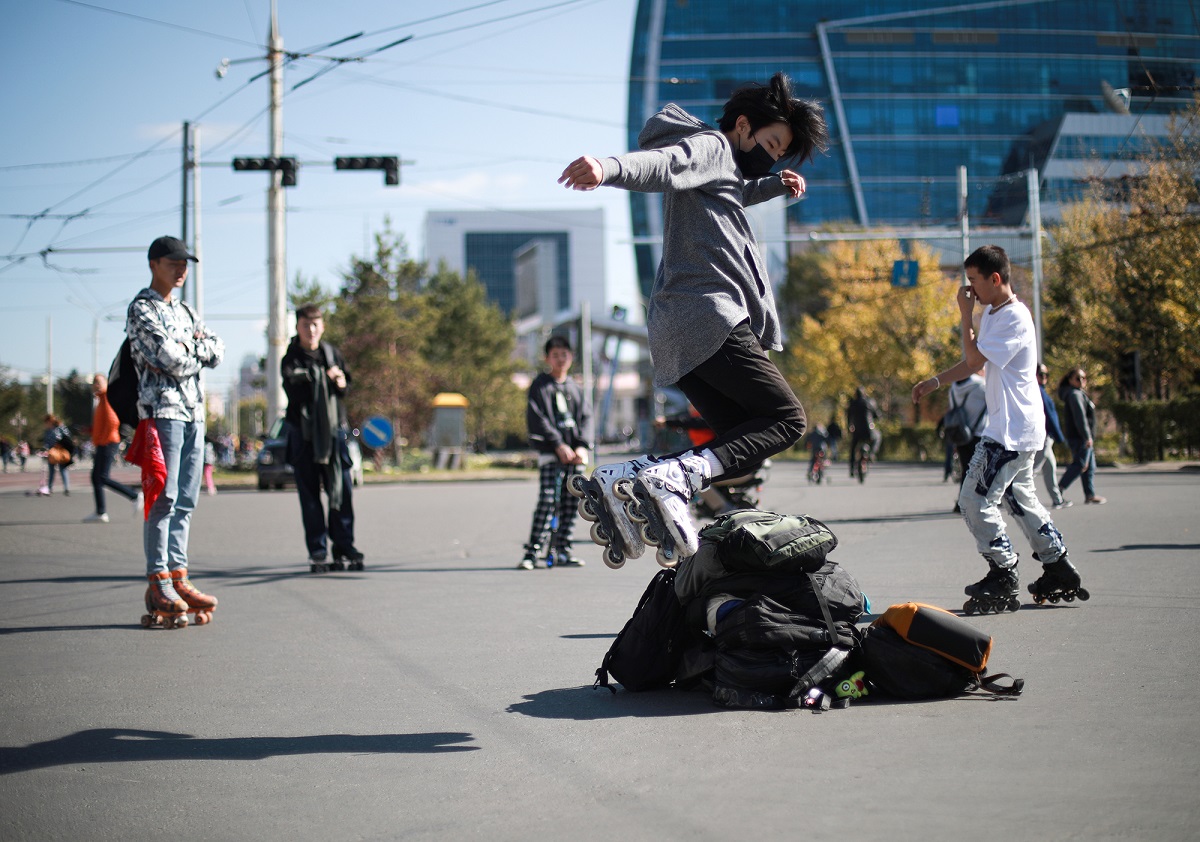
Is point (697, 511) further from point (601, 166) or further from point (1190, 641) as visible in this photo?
point (601, 166)

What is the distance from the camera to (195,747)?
363 centimetres

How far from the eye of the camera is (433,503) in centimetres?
1850

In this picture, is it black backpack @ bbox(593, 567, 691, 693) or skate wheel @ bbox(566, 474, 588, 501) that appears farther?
black backpack @ bbox(593, 567, 691, 693)

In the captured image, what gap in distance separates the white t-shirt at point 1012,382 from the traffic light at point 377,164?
665 inches

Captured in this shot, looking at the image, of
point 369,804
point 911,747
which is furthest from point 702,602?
point 369,804

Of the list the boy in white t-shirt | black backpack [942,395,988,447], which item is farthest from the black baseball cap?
black backpack [942,395,988,447]

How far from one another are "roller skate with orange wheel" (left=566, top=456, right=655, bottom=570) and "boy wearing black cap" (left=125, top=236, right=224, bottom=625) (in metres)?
3.06

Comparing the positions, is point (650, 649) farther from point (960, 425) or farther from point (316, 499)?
point (960, 425)

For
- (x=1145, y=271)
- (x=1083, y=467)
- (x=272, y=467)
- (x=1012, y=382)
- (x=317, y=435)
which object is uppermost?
(x=1145, y=271)

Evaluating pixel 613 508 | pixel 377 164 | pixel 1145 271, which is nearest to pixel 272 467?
pixel 377 164

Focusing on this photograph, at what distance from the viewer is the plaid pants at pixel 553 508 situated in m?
9.13

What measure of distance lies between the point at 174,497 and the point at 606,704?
3.32 meters

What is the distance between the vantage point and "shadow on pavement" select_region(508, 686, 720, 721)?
3939mm

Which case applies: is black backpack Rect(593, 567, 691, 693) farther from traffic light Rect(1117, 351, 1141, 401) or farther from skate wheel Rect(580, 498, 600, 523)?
traffic light Rect(1117, 351, 1141, 401)
